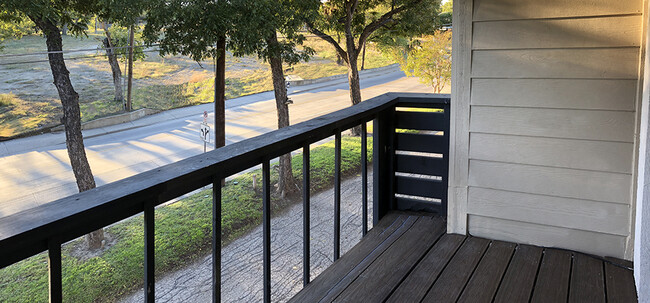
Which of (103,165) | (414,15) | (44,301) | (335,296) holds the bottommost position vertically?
(44,301)

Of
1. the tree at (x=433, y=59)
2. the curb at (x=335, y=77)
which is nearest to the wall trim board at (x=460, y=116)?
the tree at (x=433, y=59)

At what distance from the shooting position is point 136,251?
1070cm

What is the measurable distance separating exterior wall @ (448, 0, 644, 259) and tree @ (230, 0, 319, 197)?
7.36 metres

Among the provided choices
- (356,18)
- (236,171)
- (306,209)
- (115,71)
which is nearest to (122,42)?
(115,71)

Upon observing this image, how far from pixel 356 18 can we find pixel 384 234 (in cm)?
1247

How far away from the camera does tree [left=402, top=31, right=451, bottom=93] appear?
58.5 ft

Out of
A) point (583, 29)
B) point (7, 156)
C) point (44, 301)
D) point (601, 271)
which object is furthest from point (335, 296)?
point (7, 156)

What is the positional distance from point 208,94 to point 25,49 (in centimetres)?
825

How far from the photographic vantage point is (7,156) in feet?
48.9

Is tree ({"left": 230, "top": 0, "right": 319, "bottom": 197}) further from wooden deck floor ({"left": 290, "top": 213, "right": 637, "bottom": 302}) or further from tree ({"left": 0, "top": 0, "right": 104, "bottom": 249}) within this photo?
wooden deck floor ({"left": 290, "top": 213, "right": 637, "bottom": 302})

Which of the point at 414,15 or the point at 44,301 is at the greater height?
the point at 414,15

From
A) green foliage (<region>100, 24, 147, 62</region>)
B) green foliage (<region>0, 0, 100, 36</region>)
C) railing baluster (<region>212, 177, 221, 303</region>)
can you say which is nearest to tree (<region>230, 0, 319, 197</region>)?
green foliage (<region>0, 0, 100, 36</region>)

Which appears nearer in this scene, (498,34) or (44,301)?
(498,34)

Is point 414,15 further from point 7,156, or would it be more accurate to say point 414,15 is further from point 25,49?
point 25,49
